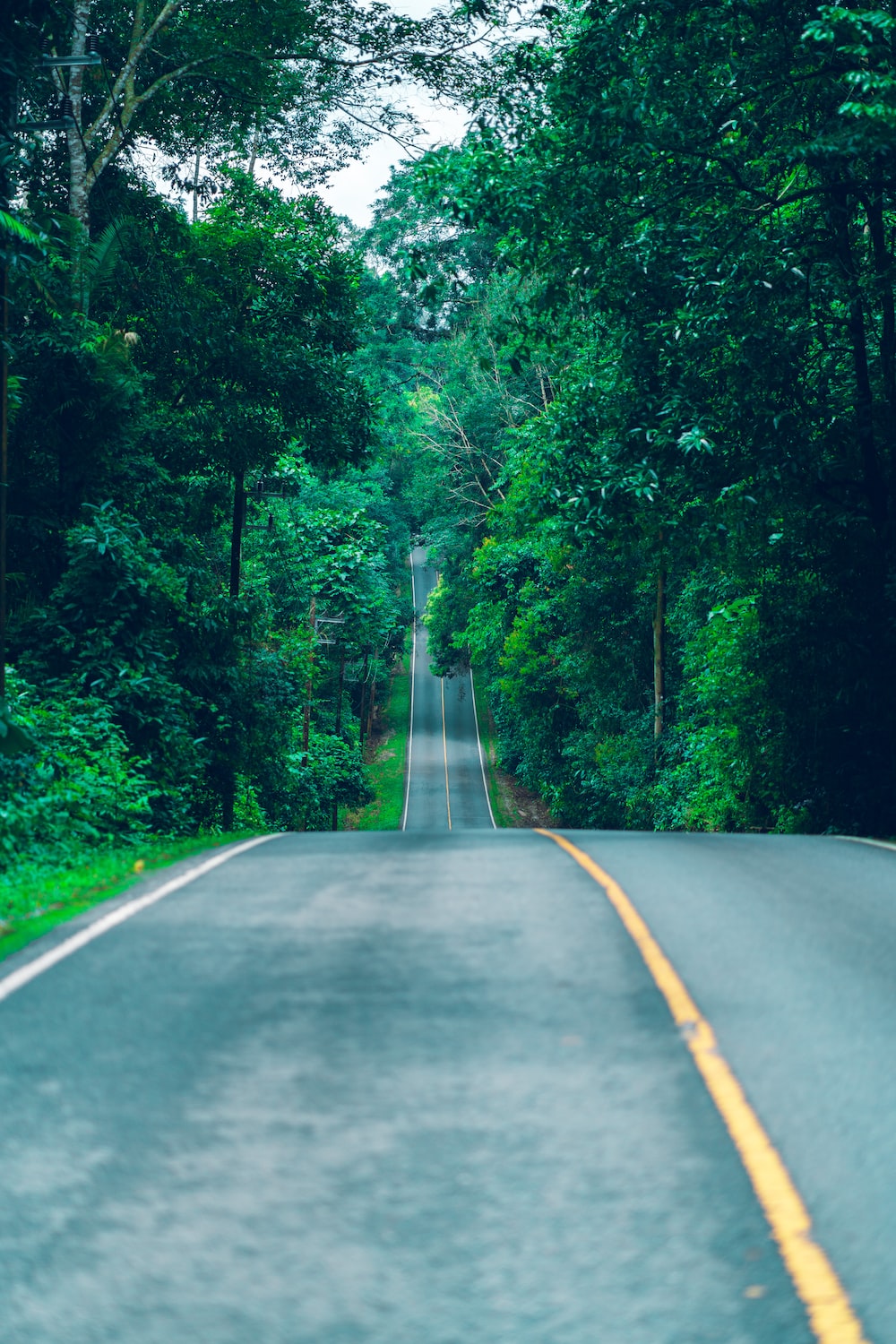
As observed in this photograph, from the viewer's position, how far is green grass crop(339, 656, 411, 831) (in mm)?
55156

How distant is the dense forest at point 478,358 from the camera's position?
16.0 m

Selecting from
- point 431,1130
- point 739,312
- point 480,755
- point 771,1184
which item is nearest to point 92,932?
point 431,1130

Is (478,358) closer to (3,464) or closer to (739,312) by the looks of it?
(739,312)

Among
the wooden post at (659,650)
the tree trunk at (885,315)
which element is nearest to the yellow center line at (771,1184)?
the tree trunk at (885,315)

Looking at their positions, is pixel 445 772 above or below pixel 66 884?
below

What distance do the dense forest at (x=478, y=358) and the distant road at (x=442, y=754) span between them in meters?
23.7

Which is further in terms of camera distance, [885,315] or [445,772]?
[445,772]

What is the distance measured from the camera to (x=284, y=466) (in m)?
36.3

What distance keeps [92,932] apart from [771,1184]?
5002mm

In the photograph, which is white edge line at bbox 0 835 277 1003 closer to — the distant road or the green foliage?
the green foliage

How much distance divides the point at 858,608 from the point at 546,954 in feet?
44.8

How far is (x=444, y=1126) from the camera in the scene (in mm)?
4773

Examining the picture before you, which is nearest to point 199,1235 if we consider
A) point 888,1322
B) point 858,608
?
point 888,1322

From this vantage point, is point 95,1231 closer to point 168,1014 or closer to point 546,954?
point 168,1014
